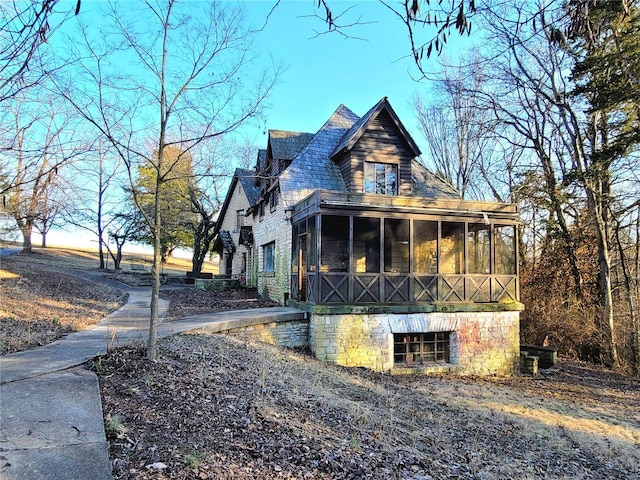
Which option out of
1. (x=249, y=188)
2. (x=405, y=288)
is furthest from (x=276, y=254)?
(x=249, y=188)

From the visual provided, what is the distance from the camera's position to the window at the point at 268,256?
1783 cm

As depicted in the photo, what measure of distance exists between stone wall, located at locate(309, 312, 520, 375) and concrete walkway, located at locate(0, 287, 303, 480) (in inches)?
209

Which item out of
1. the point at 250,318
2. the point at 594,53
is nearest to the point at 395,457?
the point at 250,318

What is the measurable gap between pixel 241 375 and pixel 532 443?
4.80m

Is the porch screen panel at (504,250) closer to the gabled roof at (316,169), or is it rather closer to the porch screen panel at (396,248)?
the porch screen panel at (396,248)

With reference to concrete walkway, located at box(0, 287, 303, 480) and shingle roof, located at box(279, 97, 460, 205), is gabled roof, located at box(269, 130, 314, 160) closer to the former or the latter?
shingle roof, located at box(279, 97, 460, 205)

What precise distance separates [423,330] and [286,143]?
9925 millimetres

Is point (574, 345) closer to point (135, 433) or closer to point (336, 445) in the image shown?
point (336, 445)

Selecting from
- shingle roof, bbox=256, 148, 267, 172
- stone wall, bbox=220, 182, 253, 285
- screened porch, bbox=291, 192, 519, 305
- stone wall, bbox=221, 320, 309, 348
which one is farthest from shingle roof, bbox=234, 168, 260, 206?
stone wall, bbox=221, 320, 309, 348

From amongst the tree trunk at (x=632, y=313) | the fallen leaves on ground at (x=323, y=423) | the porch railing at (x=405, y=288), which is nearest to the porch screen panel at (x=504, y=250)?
the tree trunk at (x=632, y=313)

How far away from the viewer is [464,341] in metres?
12.2

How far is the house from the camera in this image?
37.4 feet

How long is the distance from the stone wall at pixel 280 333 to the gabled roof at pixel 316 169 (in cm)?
472

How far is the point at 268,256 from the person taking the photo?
60.7ft
